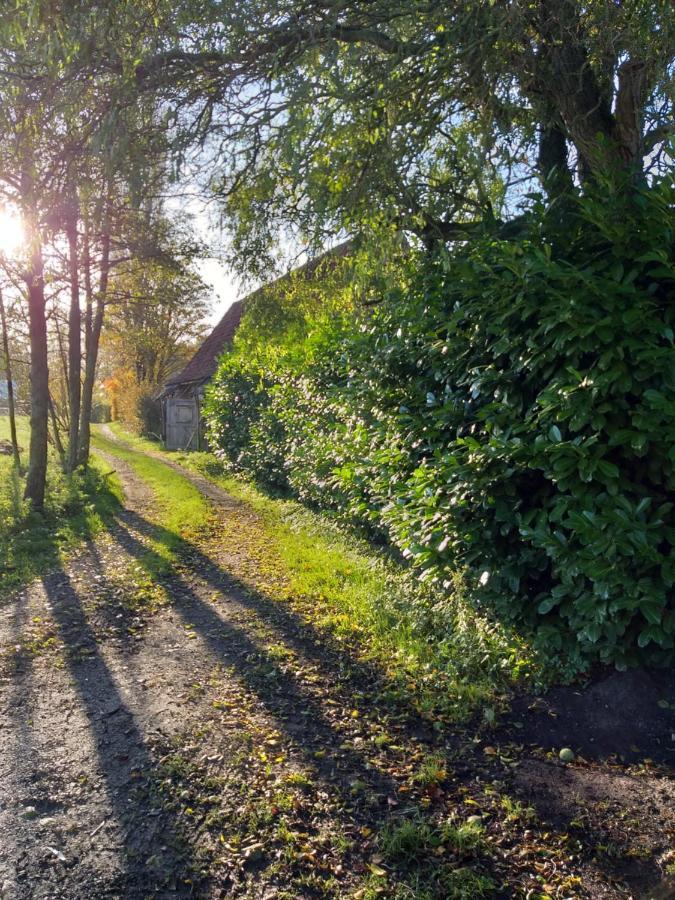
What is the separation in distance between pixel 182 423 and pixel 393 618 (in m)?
23.2

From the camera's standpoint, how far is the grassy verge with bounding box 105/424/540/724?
433cm

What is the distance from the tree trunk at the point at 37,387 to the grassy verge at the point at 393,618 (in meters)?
3.47

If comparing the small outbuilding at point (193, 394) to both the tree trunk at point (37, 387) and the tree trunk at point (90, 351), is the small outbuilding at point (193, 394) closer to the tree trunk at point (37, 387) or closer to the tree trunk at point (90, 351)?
the tree trunk at point (90, 351)

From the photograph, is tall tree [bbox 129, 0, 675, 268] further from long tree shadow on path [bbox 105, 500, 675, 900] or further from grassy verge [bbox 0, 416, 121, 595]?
grassy verge [bbox 0, 416, 121, 595]

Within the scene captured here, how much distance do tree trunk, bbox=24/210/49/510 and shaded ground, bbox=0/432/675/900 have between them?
18.7 ft

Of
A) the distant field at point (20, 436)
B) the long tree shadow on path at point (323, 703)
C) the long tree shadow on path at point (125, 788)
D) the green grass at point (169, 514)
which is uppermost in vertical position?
the distant field at point (20, 436)

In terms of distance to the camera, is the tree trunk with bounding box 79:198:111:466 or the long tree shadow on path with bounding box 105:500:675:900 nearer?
the long tree shadow on path with bounding box 105:500:675:900

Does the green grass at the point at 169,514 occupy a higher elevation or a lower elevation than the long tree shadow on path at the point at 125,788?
higher

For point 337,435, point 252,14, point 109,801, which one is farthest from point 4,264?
point 109,801

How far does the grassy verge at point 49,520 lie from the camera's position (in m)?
7.66

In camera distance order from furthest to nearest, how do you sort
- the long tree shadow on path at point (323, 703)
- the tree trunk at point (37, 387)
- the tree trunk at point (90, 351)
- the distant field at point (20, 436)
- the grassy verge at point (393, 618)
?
1. the distant field at point (20, 436)
2. the tree trunk at point (90, 351)
3. the tree trunk at point (37, 387)
4. the grassy verge at point (393, 618)
5. the long tree shadow on path at point (323, 703)

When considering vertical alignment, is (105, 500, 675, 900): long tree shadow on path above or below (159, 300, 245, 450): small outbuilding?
below

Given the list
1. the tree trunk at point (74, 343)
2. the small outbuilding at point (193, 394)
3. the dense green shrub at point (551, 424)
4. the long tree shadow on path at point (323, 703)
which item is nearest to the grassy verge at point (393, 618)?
the long tree shadow on path at point (323, 703)

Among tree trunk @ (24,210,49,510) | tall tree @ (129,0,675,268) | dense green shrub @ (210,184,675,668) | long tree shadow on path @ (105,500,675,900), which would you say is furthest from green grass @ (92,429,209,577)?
tall tree @ (129,0,675,268)
